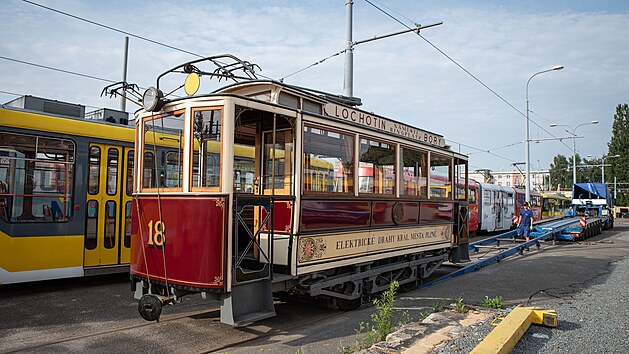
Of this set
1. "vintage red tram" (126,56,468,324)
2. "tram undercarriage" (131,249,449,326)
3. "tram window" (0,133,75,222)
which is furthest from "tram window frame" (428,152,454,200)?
"tram window" (0,133,75,222)

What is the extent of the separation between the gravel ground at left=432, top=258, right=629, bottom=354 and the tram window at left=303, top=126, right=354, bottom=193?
2.68 metres

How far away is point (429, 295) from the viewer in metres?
8.66

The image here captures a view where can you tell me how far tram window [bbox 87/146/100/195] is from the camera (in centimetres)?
862

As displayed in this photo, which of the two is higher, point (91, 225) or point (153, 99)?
point (153, 99)

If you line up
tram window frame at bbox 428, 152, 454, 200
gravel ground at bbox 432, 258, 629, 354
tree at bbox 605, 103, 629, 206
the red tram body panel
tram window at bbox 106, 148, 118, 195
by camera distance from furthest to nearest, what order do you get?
tree at bbox 605, 103, 629, 206 < tram window frame at bbox 428, 152, 454, 200 < tram window at bbox 106, 148, 118, 195 < the red tram body panel < gravel ground at bbox 432, 258, 629, 354

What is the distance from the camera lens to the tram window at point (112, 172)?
29.1 ft

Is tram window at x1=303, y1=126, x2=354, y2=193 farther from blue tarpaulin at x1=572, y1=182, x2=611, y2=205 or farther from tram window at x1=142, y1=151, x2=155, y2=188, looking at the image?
blue tarpaulin at x1=572, y1=182, x2=611, y2=205

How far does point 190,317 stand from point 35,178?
12.3 ft

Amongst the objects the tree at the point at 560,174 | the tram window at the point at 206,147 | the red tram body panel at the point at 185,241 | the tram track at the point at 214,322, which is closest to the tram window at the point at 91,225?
the tram track at the point at 214,322

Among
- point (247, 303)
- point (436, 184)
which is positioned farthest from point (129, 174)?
point (436, 184)

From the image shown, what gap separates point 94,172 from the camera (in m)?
8.70

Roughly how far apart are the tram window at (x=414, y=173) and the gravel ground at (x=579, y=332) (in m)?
3.02

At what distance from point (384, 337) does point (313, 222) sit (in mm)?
1876

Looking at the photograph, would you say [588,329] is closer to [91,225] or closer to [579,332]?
[579,332]
